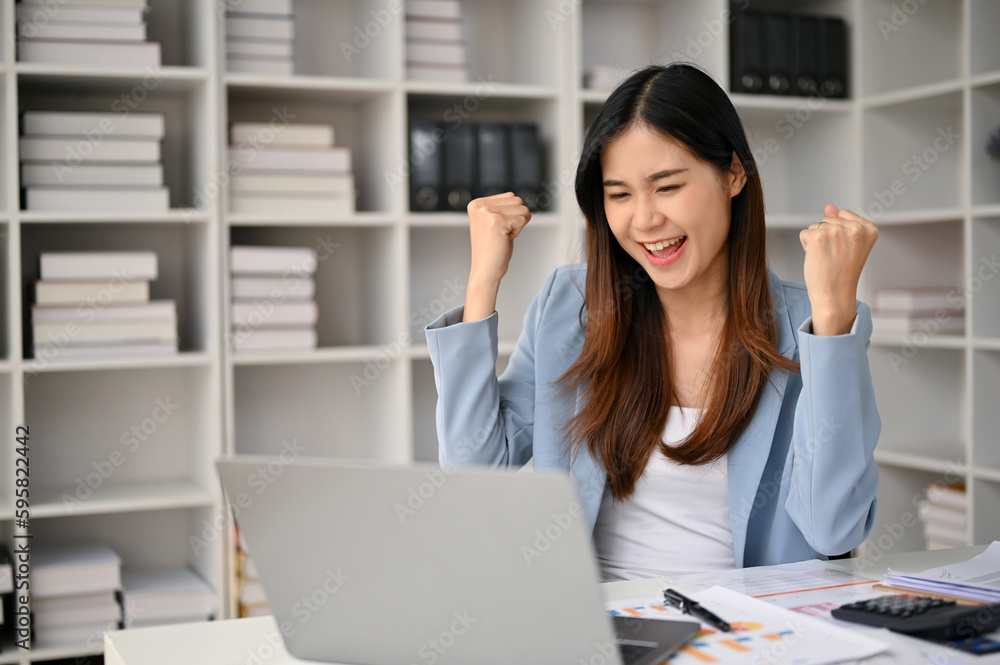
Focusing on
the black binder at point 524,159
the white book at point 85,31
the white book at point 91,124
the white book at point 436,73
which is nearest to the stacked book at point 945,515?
the black binder at point 524,159

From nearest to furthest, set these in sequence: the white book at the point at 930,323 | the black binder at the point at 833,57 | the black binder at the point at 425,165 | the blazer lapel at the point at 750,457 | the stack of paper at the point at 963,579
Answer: the stack of paper at the point at 963,579, the blazer lapel at the point at 750,457, the black binder at the point at 425,165, the white book at the point at 930,323, the black binder at the point at 833,57

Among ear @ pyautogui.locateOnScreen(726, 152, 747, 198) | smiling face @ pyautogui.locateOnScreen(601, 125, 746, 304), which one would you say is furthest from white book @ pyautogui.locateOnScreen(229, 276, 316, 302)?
ear @ pyautogui.locateOnScreen(726, 152, 747, 198)

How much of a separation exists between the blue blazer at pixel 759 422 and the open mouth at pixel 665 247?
216 millimetres

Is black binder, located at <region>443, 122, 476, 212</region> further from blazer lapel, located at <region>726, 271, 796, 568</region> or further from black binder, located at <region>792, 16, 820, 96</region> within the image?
blazer lapel, located at <region>726, 271, 796, 568</region>

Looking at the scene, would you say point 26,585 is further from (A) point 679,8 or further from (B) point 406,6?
(A) point 679,8

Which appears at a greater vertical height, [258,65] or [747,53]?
[747,53]

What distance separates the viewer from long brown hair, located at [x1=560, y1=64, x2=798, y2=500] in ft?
5.07

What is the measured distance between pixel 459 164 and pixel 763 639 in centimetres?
196

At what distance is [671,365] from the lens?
1681 millimetres

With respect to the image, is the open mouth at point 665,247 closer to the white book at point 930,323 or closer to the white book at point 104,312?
the white book at point 104,312

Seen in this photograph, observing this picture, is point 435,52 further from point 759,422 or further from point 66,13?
point 759,422

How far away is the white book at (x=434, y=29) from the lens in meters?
2.74

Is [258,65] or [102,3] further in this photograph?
[258,65]

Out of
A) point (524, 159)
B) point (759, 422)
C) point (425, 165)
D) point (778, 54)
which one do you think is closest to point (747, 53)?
point (778, 54)
